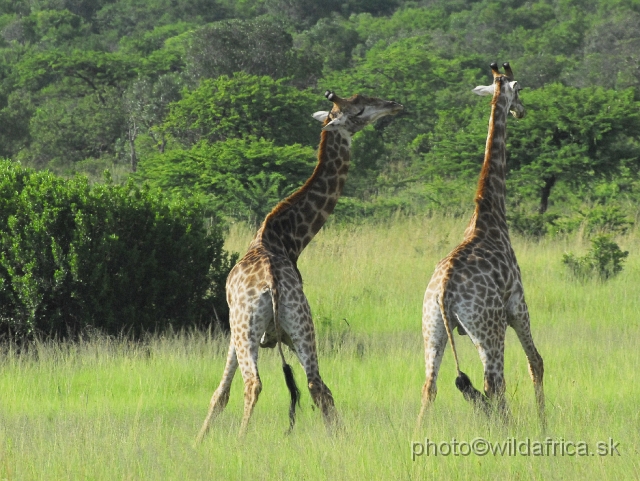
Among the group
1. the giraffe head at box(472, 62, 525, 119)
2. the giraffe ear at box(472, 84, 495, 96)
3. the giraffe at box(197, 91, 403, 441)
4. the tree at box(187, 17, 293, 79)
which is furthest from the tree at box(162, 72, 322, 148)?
the giraffe at box(197, 91, 403, 441)

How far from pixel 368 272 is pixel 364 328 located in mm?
2100

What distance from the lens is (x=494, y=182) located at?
6211 millimetres

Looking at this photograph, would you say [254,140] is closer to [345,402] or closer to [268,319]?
[345,402]

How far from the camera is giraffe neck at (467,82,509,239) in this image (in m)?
5.97

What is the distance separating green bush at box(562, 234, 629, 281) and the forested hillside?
2899 millimetres

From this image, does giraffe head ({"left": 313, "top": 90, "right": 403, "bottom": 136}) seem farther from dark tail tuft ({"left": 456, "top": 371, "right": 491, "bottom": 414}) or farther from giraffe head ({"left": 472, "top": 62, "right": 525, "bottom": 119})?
dark tail tuft ({"left": 456, "top": 371, "right": 491, "bottom": 414})

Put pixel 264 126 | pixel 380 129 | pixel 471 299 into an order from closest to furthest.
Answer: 1. pixel 471 299
2. pixel 264 126
3. pixel 380 129

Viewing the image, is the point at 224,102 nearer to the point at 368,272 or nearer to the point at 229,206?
the point at 229,206

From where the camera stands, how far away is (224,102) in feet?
71.0

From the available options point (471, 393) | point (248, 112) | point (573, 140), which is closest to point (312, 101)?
point (248, 112)

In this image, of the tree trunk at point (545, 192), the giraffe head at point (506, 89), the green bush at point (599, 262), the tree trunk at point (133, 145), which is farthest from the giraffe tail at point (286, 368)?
the tree trunk at point (133, 145)

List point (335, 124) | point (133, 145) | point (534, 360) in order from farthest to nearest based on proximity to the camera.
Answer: point (133, 145), point (335, 124), point (534, 360)

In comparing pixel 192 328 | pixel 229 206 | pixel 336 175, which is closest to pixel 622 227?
pixel 229 206

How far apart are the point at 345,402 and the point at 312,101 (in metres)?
15.9
